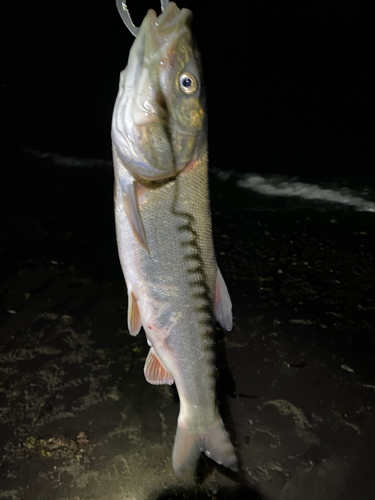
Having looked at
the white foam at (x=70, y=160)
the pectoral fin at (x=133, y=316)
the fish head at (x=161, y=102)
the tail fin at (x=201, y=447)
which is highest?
the fish head at (x=161, y=102)

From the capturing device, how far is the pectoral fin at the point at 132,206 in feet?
4.05

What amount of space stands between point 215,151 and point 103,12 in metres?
8.61

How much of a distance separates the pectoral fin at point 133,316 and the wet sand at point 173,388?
1.06m

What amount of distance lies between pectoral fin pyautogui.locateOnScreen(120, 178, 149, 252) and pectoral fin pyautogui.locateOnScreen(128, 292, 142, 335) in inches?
11.5

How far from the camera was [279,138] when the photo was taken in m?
12.5

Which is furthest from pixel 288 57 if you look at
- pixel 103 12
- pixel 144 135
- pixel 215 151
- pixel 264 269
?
pixel 144 135

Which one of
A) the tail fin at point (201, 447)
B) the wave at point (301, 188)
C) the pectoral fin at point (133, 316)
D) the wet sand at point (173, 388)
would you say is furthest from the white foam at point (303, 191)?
the pectoral fin at point (133, 316)

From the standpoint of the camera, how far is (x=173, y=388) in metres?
2.36

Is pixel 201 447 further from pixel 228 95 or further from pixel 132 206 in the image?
pixel 228 95

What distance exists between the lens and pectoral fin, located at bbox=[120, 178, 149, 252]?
123 centimetres

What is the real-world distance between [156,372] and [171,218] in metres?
0.73

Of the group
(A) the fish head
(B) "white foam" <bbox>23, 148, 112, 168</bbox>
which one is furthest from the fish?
(B) "white foam" <bbox>23, 148, 112, 168</bbox>

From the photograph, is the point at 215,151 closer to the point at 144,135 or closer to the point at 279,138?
the point at 279,138

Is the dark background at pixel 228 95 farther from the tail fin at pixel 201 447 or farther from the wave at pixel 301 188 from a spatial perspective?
the tail fin at pixel 201 447
